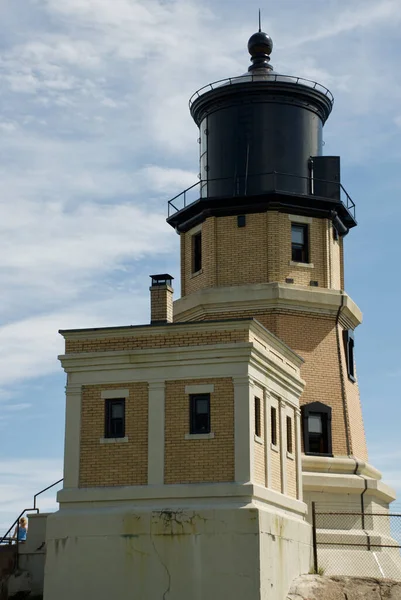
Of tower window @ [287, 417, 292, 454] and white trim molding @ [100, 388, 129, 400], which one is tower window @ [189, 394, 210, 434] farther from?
tower window @ [287, 417, 292, 454]

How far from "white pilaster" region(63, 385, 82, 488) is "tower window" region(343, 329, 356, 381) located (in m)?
10.7

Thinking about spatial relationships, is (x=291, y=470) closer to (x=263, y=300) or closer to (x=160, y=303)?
(x=160, y=303)

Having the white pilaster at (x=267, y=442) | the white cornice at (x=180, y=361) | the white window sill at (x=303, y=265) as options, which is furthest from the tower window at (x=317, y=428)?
the white pilaster at (x=267, y=442)

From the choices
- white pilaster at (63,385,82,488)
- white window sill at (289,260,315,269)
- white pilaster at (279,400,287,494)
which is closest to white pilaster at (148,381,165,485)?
white pilaster at (63,385,82,488)

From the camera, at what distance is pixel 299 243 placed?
123 feet

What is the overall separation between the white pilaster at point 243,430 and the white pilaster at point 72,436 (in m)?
4.17

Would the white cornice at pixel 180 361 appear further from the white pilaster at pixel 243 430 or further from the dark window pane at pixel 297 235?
the dark window pane at pixel 297 235

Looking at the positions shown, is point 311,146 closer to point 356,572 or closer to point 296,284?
point 296,284

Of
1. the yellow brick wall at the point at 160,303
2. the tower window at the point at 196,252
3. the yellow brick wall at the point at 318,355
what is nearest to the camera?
the yellow brick wall at the point at 160,303

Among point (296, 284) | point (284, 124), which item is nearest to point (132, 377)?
point (296, 284)

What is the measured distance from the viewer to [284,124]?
123 ft

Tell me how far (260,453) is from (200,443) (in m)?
1.62

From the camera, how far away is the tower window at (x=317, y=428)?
115 ft

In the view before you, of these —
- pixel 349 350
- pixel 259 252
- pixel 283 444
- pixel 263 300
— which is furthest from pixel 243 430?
pixel 349 350
